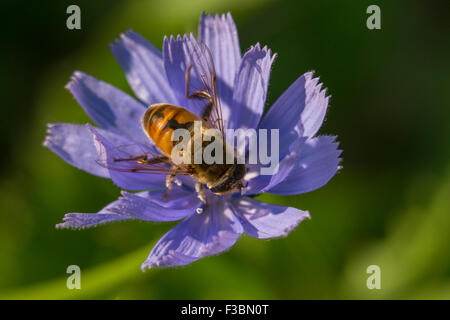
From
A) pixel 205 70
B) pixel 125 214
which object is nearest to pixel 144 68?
pixel 205 70

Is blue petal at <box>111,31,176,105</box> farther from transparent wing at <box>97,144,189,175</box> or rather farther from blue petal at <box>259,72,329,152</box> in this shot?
blue petal at <box>259,72,329,152</box>

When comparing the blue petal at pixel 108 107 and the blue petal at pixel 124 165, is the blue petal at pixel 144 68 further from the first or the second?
the blue petal at pixel 124 165

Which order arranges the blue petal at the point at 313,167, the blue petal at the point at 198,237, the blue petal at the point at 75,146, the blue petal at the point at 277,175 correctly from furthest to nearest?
1. the blue petal at the point at 75,146
2. the blue petal at the point at 313,167
3. the blue petal at the point at 277,175
4. the blue petal at the point at 198,237

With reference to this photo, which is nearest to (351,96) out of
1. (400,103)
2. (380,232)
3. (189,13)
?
(400,103)

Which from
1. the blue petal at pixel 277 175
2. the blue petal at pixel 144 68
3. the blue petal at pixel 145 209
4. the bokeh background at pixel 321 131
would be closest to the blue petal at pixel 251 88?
the blue petal at pixel 277 175

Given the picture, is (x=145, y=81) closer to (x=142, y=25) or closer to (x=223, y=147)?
(x=223, y=147)

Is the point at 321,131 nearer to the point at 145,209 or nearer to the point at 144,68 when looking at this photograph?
the point at 144,68
